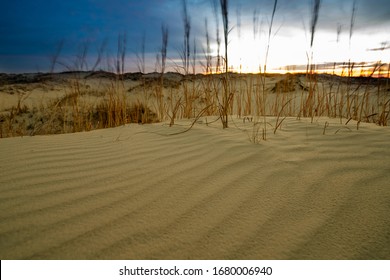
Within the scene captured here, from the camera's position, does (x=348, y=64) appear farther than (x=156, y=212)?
Yes

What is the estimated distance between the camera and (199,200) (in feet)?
3.62

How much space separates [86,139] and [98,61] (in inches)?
57.3

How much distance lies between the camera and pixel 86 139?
2195mm

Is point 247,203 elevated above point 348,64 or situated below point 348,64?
below

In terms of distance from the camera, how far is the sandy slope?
0.83m

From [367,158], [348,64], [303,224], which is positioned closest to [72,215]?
[303,224]

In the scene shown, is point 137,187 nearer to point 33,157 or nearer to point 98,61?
point 33,157

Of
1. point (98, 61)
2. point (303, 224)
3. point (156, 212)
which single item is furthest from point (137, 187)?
point (98, 61)

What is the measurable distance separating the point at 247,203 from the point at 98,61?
285cm

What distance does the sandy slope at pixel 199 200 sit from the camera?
2.72 ft

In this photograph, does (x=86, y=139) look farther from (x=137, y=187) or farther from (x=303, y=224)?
(x=303, y=224)

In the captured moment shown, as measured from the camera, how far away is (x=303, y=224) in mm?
942
